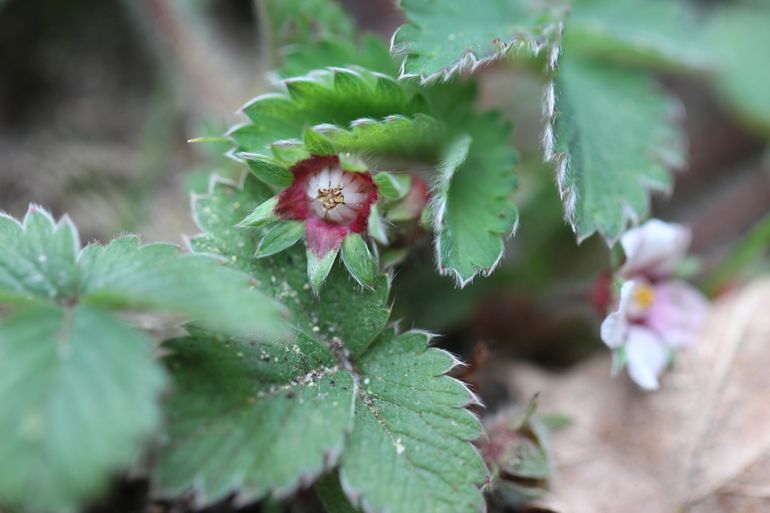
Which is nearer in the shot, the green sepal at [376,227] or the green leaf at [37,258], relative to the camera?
the green leaf at [37,258]

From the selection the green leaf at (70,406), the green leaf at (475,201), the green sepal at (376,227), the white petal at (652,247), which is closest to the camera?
the green leaf at (70,406)

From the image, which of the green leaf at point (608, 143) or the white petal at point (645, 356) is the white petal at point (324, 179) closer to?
the green leaf at point (608, 143)

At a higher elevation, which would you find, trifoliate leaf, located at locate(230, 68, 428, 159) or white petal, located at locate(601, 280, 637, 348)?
trifoliate leaf, located at locate(230, 68, 428, 159)

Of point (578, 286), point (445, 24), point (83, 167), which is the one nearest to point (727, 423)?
point (578, 286)

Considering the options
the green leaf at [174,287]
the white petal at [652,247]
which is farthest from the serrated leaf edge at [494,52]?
the green leaf at [174,287]

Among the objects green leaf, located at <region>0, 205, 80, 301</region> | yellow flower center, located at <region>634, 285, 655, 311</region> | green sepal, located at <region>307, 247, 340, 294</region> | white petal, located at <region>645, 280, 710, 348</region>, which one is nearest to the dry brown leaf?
white petal, located at <region>645, 280, 710, 348</region>

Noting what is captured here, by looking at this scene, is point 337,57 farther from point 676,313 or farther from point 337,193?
point 676,313

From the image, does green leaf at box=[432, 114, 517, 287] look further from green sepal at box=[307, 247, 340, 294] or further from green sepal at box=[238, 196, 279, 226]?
green sepal at box=[238, 196, 279, 226]

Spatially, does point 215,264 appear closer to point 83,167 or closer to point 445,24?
point 445,24
